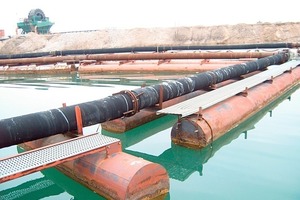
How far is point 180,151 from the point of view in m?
6.01

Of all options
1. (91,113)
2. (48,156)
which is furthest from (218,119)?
(48,156)

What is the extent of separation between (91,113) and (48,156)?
5.16 ft

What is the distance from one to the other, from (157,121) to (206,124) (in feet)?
7.54

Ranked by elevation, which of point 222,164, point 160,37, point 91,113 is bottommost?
point 222,164

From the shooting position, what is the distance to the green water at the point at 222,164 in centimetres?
449

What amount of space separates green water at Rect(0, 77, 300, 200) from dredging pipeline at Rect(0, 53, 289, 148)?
2.78 feet

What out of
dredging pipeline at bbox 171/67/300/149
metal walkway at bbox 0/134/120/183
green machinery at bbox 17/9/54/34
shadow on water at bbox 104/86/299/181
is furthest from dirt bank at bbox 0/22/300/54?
metal walkway at bbox 0/134/120/183

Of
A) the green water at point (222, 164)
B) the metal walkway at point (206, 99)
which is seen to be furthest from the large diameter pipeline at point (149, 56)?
the green water at point (222, 164)

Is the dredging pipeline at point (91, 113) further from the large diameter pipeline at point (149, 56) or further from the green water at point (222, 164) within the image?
the large diameter pipeline at point (149, 56)

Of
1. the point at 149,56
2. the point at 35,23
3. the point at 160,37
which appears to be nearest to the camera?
the point at 149,56

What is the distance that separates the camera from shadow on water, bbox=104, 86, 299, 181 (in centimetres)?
540

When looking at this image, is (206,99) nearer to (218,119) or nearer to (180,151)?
(218,119)

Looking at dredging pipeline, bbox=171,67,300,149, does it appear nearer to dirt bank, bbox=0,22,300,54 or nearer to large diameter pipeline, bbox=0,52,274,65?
large diameter pipeline, bbox=0,52,274,65

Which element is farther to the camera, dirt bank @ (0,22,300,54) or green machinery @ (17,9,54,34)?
green machinery @ (17,9,54,34)
